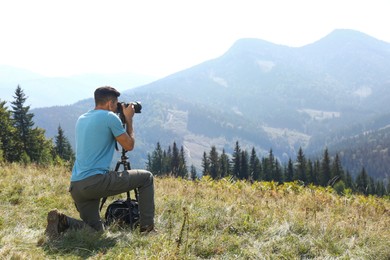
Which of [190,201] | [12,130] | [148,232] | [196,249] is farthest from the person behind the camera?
[12,130]

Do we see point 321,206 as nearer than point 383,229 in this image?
No

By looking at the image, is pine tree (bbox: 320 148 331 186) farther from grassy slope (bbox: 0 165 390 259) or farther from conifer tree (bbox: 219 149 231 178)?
grassy slope (bbox: 0 165 390 259)

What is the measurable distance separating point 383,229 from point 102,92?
5.29 m

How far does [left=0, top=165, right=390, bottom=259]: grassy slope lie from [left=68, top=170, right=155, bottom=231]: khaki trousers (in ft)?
1.18

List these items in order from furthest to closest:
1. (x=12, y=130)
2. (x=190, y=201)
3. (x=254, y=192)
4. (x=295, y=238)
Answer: (x=12, y=130), (x=254, y=192), (x=190, y=201), (x=295, y=238)

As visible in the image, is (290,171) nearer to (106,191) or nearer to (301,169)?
(301,169)

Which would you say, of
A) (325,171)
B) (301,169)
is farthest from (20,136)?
(325,171)

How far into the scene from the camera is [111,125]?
19.2ft

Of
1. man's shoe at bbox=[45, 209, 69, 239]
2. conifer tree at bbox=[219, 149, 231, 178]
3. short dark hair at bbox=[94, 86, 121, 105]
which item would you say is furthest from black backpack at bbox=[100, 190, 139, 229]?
conifer tree at bbox=[219, 149, 231, 178]

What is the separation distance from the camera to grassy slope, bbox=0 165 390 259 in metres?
4.93

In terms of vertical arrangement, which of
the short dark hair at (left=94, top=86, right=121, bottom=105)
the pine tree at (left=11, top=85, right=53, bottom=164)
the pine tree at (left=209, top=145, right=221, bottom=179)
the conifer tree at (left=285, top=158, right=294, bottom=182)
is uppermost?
the short dark hair at (left=94, top=86, right=121, bottom=105)

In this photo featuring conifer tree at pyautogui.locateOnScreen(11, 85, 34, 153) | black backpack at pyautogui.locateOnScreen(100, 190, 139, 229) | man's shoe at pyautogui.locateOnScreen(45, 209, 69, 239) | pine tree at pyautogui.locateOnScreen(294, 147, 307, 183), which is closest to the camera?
man's shoe at pyautogui.locateOnScreen(45, 209, 69, 239)

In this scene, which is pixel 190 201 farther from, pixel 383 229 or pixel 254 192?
pixel 383 229

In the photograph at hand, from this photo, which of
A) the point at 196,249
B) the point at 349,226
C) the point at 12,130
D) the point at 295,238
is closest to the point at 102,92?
the point at 196,249
